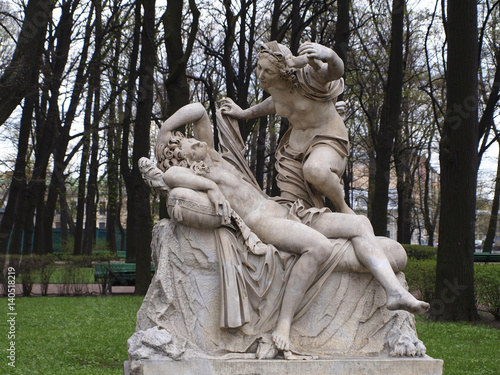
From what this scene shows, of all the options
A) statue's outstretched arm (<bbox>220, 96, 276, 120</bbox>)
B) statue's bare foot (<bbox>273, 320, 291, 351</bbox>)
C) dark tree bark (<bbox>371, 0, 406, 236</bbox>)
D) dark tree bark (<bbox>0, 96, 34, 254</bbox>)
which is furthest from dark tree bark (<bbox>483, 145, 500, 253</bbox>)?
statue's bare foot (<bbox>273, 320, 291, 351</bbox>)

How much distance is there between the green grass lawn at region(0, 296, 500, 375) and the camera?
711 centimetres

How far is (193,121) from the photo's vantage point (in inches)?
208

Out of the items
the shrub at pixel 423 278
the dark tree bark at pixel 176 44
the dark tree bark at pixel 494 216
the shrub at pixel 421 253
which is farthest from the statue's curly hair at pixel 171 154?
the dark tree bark at pixel 494 216

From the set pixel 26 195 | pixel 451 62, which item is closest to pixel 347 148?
pixel 451 62

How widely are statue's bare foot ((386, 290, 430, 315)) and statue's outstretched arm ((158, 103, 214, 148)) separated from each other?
1.92m

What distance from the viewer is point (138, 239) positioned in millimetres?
12898

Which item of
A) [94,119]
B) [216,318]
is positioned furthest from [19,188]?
[216,318]

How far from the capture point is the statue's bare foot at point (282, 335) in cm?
456

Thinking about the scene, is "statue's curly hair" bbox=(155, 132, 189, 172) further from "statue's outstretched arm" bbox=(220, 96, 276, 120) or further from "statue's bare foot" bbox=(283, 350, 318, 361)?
"statue's bare foot" bbox=(283, 350, 318, 361)

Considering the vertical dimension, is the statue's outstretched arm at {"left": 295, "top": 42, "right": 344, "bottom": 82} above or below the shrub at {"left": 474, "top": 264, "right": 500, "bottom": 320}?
above

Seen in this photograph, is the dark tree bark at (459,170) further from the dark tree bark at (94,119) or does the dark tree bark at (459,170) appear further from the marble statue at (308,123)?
the dark tree bark at (94,119)

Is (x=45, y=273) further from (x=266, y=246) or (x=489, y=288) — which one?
(x=266, y=246)

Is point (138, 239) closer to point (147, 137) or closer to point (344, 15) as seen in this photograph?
point (147, 137)

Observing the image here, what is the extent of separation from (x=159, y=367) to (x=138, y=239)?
341 inches
